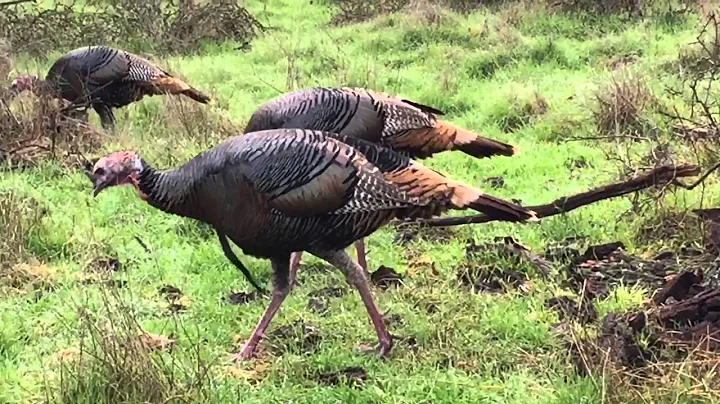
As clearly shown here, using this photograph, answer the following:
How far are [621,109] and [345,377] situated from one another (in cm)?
465

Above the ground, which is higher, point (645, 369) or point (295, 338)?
point (645, 369)

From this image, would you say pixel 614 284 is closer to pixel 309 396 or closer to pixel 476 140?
pixel 476 140

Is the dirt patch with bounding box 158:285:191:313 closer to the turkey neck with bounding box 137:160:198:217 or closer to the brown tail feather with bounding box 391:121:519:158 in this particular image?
the turkey neck with bounding box 137:160:198:217

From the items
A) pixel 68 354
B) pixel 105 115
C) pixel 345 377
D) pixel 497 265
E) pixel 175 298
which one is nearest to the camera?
pixel 68 354

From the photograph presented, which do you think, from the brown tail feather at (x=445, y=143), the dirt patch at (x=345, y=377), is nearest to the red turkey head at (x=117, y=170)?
the dirt patch at (x=345, y=377)

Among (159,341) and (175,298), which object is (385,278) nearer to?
(175,298)

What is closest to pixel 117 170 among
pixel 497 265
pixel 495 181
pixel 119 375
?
pixel 119 375

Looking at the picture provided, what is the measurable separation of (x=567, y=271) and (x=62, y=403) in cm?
272

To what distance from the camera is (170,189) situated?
421 cm

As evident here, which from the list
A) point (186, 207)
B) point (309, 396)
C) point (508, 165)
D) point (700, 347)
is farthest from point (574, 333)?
point (508, 165)

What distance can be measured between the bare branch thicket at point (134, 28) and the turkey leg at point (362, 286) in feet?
29.0

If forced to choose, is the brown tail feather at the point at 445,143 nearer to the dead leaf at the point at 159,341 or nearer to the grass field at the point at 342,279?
the grass field at the point at 342,279

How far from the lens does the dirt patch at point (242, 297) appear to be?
4926mm

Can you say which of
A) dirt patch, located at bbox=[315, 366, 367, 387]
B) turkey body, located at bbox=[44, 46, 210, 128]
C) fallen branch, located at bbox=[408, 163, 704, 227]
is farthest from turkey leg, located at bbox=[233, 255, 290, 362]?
turkey body, located at bbox=[44, 46, 210, 128]
